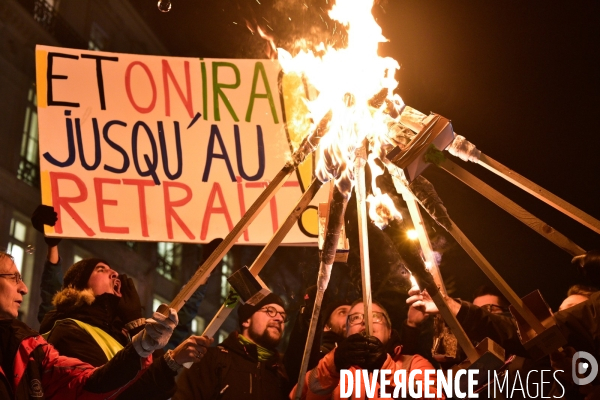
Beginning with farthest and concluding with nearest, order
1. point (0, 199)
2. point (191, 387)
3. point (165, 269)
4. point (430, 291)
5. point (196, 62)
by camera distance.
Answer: point (165, 269) < point (0, 199) < point (196, 62) < point (191, 387) < point (430, 291)

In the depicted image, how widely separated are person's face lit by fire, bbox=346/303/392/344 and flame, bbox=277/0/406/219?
0.80 metres

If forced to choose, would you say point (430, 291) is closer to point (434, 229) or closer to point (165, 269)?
point (434, 229)

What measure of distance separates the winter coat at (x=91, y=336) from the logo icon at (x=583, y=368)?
1.91 metres

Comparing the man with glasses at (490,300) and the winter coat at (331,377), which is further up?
the man with glasses at (490,300)

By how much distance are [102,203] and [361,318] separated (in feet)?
6.58

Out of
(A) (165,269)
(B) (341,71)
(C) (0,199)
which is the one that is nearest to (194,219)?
(B) (341,71)

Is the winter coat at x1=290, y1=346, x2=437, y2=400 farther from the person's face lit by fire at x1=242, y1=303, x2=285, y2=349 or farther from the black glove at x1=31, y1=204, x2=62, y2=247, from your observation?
the black glove at x1=31, y1=204, x2=62, y2=247

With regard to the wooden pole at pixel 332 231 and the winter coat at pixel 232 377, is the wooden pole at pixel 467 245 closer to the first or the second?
the wooden pole at pixel 332 231

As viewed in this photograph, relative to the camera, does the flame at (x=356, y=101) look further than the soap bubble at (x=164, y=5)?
No

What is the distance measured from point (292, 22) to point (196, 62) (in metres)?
1.23

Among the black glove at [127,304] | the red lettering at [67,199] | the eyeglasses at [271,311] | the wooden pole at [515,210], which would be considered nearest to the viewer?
the wooden pole at [515,210]

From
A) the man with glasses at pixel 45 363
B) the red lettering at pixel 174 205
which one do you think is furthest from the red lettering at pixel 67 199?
the man with glasses at pixel 45 363

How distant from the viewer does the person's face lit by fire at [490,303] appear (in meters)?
4.83

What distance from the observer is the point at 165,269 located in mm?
20016
